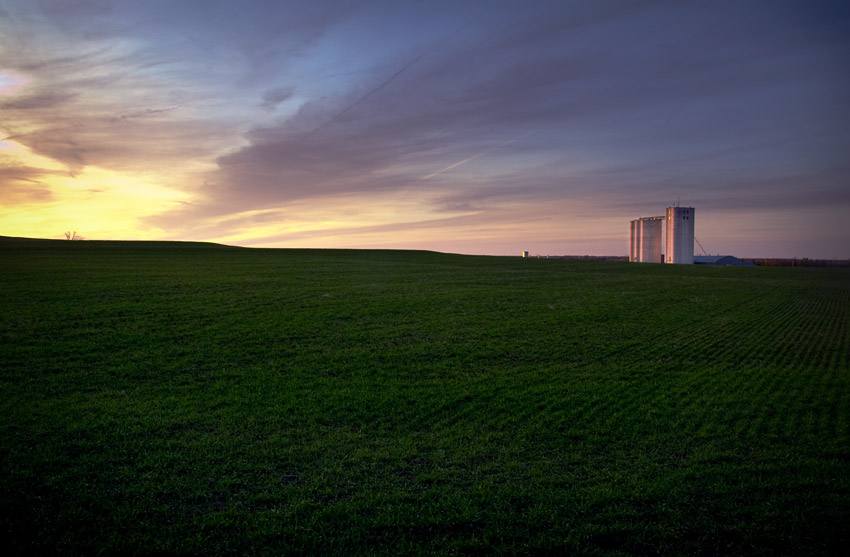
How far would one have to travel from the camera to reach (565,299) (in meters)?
34.4

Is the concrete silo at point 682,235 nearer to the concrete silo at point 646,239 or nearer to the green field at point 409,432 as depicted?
the concrete silo at point 646,239

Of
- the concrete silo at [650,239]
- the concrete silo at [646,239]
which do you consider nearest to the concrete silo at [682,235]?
the concrete silo at [646,239]

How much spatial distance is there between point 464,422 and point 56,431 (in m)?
10.2

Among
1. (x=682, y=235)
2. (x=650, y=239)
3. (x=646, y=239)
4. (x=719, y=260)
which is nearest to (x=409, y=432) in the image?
(x=682, y=235)

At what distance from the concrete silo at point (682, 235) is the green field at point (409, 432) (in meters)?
106

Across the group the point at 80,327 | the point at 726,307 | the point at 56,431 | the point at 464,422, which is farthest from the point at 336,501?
the point at 726,307

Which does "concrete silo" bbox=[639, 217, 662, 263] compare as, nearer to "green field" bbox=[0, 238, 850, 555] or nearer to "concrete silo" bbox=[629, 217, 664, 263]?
"concrete silo" bbox=[629, 217, 664, 263]

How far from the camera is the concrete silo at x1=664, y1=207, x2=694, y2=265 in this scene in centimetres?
12125

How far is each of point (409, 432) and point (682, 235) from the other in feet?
427

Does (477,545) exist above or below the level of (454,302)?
below

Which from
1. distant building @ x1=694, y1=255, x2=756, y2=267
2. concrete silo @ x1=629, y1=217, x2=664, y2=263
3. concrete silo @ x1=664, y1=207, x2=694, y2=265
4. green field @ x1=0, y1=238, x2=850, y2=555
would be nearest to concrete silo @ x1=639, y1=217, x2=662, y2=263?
concrete silo @ x1=629, y1=217, x2=664, y2=263

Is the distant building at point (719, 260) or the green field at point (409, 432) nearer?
the green field at point (409, 432)

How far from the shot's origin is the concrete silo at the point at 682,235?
A: 121250 millimetres

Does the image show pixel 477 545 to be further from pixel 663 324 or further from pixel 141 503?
pixel 663 324
